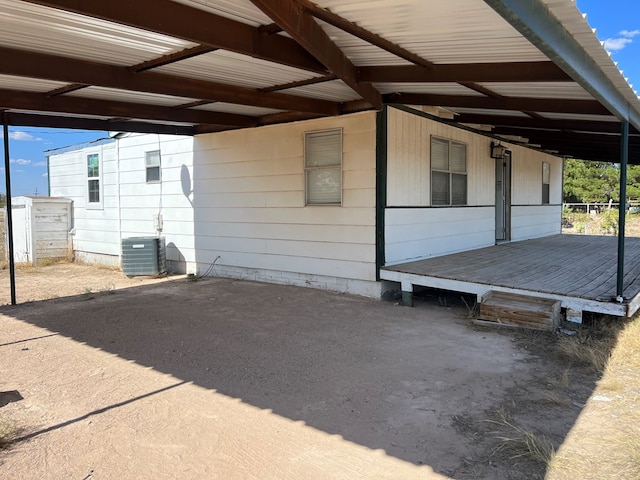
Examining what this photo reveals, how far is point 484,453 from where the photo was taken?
109 inches

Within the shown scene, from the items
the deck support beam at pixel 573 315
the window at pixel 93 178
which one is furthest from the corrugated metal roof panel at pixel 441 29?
the window at pixel 93 178

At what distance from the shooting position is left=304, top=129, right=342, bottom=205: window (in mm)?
7348

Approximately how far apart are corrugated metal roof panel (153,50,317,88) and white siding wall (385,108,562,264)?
2.08m

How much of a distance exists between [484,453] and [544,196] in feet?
42.1

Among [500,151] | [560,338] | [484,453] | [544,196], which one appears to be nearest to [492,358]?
[560,338]

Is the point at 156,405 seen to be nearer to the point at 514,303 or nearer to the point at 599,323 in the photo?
the point at 514,303

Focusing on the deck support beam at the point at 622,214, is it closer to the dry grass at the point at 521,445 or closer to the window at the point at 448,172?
the dry grass at the point at 521,445

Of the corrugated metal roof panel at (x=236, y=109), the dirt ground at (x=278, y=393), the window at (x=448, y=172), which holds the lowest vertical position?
the dirt ground at (x=278, y=393)

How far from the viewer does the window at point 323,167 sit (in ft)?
24.1

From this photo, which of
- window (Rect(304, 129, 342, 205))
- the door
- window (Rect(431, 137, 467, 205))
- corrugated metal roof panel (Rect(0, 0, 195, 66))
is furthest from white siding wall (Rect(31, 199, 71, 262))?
the door

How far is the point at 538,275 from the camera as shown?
6.49 m

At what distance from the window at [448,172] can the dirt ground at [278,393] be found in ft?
8.50

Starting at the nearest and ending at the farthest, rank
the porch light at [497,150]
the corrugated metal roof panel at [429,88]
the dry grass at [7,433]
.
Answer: the dry grass at [7,433], the corrugated metal roof panel at [429,88], the porch light at [497,150]

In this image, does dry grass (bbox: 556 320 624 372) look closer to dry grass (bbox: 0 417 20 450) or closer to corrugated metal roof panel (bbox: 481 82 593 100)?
corrugated metal roof panel (bbox: 481 82 593 100)
